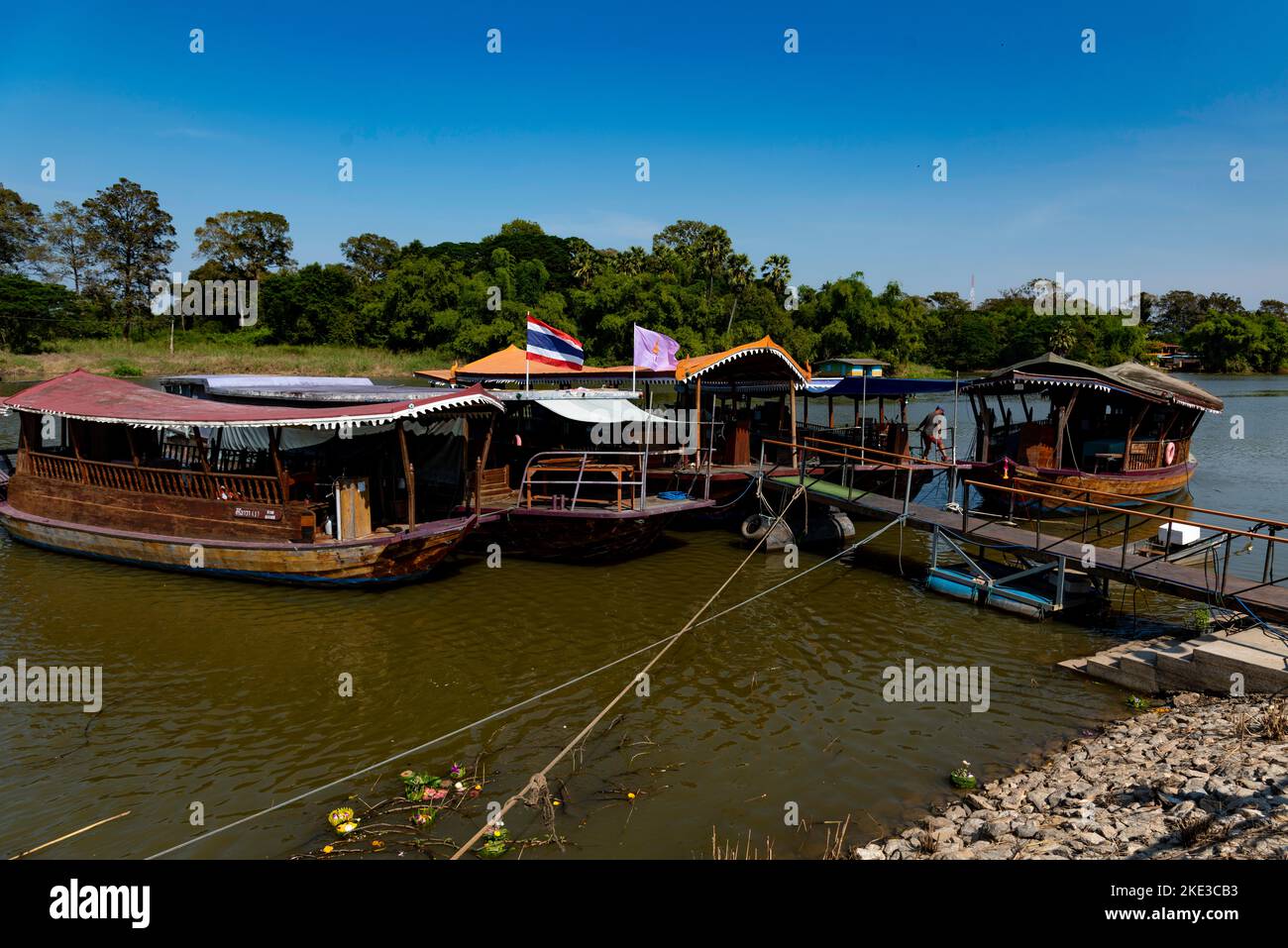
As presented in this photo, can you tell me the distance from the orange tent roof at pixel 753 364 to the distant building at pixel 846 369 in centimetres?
584

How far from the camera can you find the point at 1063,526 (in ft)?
67.1

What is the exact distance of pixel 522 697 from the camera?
969 cm

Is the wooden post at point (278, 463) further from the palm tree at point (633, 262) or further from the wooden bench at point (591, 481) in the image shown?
the palm tree at point (633, 262)

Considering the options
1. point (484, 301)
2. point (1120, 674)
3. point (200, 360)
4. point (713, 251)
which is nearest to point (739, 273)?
point (713, 251)

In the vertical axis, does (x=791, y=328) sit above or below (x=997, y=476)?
above

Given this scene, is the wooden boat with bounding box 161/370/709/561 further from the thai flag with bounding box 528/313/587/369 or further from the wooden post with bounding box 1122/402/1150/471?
the wooden post with bounding box 1122/402/1150/471

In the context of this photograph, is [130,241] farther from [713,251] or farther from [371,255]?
[713,251]

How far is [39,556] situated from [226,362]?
46.6 meters

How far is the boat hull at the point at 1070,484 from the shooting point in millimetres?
20781

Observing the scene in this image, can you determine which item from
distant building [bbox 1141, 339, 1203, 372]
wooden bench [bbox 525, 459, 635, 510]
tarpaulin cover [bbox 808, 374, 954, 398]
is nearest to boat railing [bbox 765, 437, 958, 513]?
tarpaulin cover [bbox 808, 374, 954, 398]

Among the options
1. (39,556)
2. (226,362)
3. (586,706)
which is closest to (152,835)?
(586,706)

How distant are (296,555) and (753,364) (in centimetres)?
1135

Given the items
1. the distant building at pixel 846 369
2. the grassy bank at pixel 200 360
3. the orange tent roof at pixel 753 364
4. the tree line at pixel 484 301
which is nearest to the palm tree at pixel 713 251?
the tree line at pixel 484 301
